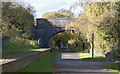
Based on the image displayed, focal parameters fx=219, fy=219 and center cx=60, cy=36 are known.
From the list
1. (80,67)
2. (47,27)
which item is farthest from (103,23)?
(47,27)

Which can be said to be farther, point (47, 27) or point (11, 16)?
point (47, 27)

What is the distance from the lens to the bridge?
38.7m

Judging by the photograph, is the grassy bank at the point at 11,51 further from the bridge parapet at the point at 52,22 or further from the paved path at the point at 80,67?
the bridge parapet at the point at 52,22

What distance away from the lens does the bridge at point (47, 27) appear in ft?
127

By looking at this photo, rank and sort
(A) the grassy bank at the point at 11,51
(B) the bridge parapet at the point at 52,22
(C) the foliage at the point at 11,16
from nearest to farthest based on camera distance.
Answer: (A) the grassy bank at the point at 11,51, (C) the foliage at the point at 11,16, (B) the bridge parapet at the point at 52,22

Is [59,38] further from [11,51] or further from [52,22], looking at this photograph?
[11,51]

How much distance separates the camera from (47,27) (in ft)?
130

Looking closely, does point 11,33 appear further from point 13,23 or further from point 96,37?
point 96,37

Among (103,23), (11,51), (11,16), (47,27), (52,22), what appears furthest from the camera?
(47,27)

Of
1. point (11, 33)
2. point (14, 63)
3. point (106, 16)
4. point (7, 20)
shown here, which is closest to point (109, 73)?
point (14, 63)

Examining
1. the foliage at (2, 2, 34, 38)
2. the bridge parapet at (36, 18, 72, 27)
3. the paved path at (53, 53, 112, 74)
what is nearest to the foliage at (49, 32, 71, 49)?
the bridge parapet at (36, 18, 72, 27)

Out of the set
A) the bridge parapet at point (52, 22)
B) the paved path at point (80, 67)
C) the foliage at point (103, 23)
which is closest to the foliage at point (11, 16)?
the foliage at point (103, 23)

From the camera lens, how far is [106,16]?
1823 cm

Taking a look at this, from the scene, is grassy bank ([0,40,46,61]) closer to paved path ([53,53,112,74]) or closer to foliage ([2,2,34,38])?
foliage ([2,2,34,38])
